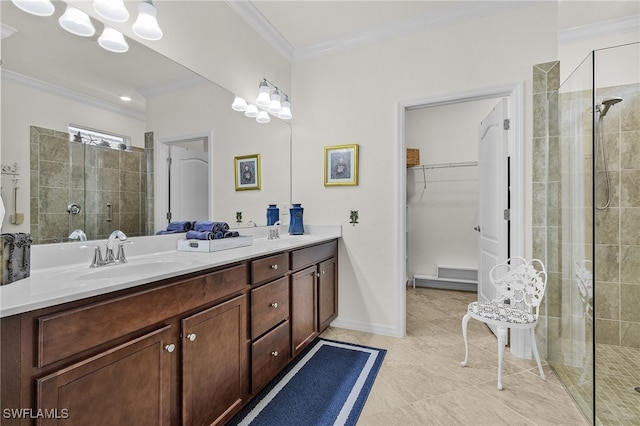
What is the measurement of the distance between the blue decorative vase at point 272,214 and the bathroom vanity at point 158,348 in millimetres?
846

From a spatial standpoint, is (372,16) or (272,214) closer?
(372,16)

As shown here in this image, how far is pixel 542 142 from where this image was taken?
2.20 metres

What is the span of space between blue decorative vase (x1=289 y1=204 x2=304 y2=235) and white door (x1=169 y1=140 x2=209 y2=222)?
89 cm

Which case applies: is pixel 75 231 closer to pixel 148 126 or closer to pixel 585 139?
pixel 148 126

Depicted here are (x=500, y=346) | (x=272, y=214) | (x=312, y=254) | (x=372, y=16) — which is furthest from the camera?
(x=272, y=214)

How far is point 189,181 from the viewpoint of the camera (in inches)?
78.7

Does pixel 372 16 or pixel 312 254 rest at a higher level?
pixel 372 16

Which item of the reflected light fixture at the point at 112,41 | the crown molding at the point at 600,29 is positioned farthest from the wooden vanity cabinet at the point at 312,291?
the crown molding at the point at 600,29

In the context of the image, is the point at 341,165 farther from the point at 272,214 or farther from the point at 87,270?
the point at 87,270

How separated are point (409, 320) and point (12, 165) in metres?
3.03

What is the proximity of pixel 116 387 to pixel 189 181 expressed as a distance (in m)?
1.31

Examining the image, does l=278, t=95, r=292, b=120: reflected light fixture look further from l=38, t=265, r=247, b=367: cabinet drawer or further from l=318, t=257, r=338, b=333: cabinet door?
l=38, t=265, r=247, b=367: cabinet drawer

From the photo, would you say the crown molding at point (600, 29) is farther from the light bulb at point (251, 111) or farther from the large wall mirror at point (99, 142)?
the large wall mirror at point (99, 142)

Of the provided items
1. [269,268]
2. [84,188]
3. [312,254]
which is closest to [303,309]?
[312,254]
